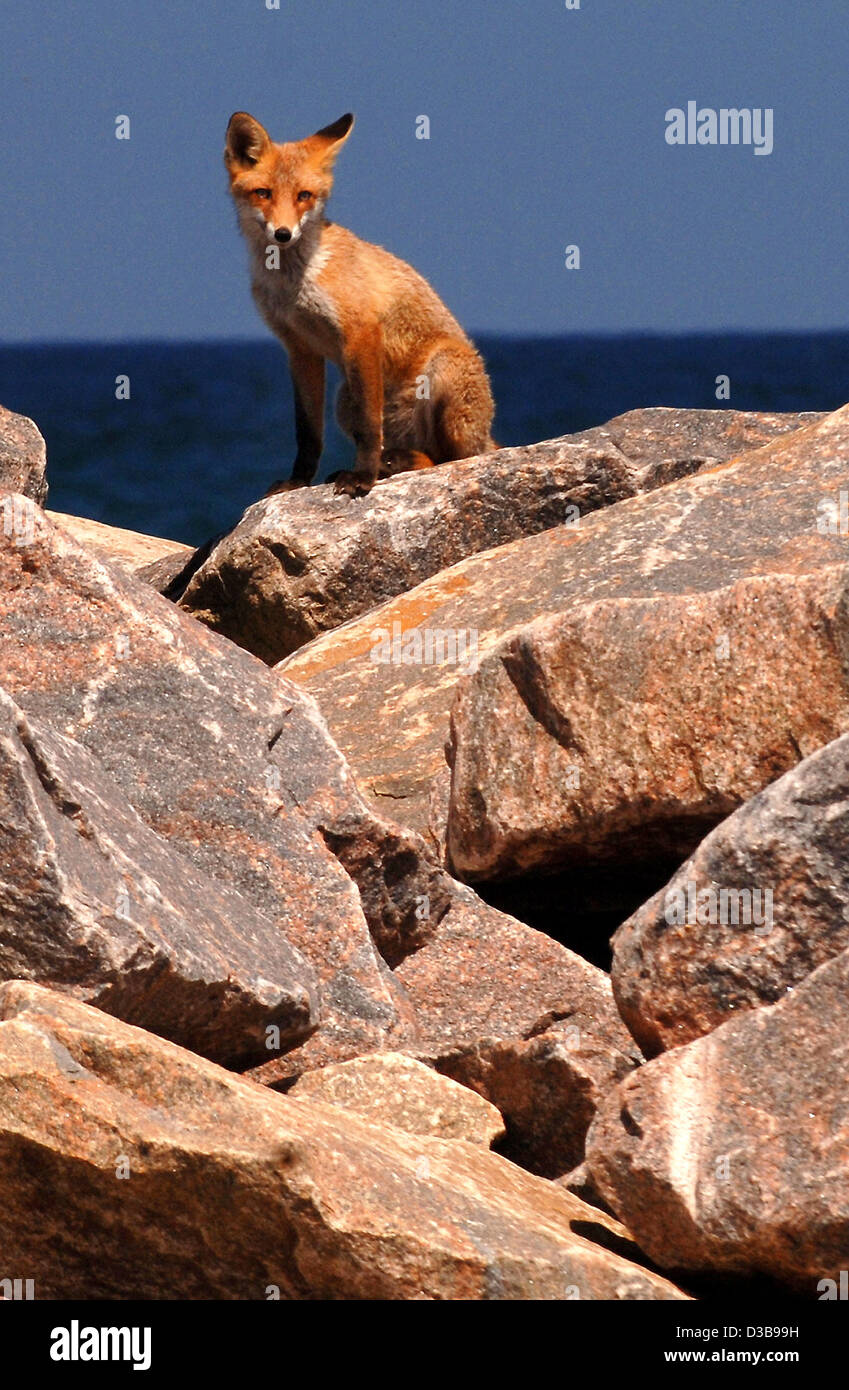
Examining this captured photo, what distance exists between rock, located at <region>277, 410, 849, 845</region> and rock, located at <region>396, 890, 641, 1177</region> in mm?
895

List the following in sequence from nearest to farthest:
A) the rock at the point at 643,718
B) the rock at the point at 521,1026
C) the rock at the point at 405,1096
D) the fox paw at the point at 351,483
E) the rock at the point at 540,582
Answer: the rock at the point at 405,1096
the rock at the point at 521,1026
the rock at the point at 643,718
the rock at the point at 540,582
the fox paw at the point at 351,483

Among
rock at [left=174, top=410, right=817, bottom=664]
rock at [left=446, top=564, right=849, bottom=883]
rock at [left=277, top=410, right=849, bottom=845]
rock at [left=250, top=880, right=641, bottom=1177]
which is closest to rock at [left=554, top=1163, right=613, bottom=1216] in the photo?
rock at [left=250, top=880, right=641, bottom=1177]

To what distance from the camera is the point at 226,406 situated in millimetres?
47750

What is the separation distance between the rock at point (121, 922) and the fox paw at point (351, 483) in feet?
14.4

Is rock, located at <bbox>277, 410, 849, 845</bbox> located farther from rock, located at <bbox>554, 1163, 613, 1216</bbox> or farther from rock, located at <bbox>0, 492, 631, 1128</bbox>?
rock, located at <bbox>554, 1163, 613, 1216</bbox>

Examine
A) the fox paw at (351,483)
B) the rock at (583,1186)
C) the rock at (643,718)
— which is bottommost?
the rock at (583,1186)

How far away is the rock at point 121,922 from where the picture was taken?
4.02 metres

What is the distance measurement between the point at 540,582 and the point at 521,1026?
2903 millimetres

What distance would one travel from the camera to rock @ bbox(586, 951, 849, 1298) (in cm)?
349

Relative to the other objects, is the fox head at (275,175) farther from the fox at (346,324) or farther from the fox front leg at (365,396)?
the fox front leg at (365,396)

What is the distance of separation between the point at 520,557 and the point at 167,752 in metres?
3.09

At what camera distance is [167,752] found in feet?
16.9

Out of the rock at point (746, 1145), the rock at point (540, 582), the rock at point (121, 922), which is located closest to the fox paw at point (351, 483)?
the rock at point (540, 582)

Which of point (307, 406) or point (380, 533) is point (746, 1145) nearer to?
point (380, 533)
